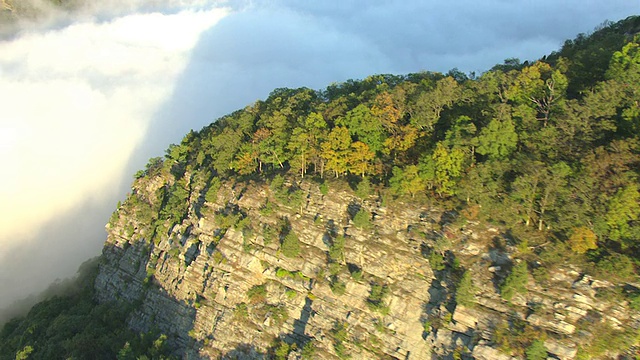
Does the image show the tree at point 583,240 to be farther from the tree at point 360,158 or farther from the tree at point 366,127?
the tree at point 366,127

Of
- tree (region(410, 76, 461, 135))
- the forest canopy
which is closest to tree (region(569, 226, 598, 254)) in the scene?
the forest canopy

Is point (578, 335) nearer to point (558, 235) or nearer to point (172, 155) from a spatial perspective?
point (558, 235)

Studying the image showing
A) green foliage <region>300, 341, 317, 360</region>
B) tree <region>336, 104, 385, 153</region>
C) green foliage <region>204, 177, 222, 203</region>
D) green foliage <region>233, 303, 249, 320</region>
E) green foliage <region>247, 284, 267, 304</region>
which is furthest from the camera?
green foliage <region>204, 177, 222, 203</region>

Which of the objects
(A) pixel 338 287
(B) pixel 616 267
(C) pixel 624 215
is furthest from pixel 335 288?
(C) pixel 624 215

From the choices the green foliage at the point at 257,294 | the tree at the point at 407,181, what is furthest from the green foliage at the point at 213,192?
the tree at the point at 407,181

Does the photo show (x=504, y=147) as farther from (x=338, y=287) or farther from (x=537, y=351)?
(x=338, y=287)

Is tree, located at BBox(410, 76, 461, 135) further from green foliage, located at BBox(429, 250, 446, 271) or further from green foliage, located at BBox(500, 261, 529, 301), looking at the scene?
green foliage, located at BBox(500, 261, 529, 301)
